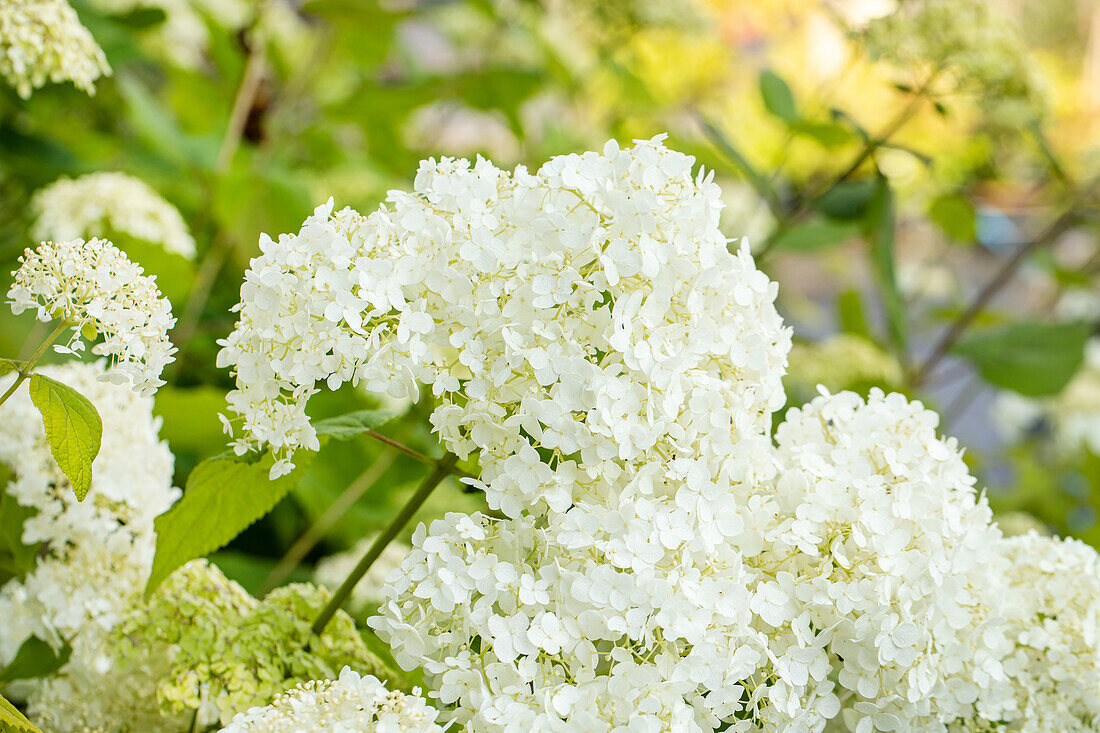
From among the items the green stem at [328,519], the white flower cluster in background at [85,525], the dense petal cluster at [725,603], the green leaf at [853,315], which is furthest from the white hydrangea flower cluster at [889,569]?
the green leaf at [853,315]

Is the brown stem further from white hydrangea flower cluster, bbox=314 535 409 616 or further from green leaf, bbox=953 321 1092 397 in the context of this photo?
white hydrangea flower cluster, bbox=314 535 409 616

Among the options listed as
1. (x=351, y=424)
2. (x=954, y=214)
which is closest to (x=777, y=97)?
(x=954, y=214)

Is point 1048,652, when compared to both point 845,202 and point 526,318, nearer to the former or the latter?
point 526,318

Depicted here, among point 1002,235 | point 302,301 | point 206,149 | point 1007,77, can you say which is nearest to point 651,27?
point 1007,77

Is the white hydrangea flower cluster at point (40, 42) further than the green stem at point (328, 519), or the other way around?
the green stem at point (328, 519)

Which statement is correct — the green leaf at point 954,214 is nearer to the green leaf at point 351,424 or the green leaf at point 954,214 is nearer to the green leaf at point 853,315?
the green leaf at point 853,315

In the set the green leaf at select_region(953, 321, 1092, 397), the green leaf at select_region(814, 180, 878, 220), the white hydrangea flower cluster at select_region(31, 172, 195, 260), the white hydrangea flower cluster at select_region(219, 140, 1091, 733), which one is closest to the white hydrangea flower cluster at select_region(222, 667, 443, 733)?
the white hydrangea flower cluster at select_region(219, 140, 1091, 733)
